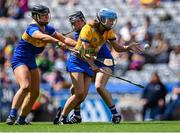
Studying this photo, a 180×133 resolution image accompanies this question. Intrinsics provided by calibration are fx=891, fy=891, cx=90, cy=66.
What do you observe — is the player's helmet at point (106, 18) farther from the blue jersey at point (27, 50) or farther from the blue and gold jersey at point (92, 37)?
the blue jersey at point (27, 50)

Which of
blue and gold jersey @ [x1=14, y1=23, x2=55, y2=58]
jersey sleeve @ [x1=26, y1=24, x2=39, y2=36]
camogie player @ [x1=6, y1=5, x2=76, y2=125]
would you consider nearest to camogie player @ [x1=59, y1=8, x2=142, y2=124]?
camogie player @ [x1=6, y1=5, x2=76, y2=125]

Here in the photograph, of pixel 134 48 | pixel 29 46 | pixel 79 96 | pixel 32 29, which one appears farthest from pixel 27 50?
pixel 134 48

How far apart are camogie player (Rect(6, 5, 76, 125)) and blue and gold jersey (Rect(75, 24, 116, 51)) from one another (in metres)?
0.37

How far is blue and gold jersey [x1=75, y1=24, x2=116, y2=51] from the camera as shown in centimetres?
1620

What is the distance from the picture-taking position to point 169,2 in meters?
26.5

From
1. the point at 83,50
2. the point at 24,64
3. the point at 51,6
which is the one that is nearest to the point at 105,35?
the point at 83,50

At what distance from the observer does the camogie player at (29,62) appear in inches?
644

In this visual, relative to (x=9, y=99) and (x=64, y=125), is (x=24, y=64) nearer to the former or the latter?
(x=64, y=125)

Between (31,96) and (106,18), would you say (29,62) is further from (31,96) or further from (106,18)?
(106,18)

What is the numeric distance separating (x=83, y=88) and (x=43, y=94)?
661 centimetres

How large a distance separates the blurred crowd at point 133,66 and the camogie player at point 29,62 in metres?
4.61

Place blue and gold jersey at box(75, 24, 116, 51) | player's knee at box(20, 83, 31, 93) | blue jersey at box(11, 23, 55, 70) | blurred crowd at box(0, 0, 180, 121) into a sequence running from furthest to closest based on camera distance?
blurred crowd at box(0, 0, 180, 121) < blue jersey at box(11, 23, 55, 70) < player's knee at box(20, 83, 31, 93) < blue and gold jersey at box(75, 24, 116, 51)

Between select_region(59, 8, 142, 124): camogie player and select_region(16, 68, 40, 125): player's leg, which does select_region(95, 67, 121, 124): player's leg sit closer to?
select_region(59, 8, 142, 124): camogie player

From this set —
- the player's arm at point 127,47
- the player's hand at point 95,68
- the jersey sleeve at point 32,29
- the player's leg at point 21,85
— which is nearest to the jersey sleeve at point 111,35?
the player's arm at point 127,47
